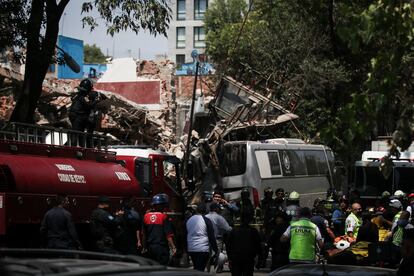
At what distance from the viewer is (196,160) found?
96.6 feet

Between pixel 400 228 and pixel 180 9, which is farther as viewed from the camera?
pixel 180 9

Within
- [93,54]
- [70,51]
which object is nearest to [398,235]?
[70,51]

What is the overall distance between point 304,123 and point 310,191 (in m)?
5.80

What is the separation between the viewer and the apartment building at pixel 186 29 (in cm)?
9438

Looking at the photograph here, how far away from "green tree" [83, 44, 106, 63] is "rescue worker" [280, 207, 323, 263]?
374 feet

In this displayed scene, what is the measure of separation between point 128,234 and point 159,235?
111 cm

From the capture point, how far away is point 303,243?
13.1 meters

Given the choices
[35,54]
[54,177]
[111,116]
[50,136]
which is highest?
[35,54]

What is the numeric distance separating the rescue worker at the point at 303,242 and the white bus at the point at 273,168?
1428 centimetres

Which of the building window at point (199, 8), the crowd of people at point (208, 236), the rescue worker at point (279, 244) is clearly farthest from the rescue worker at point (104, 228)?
the building window at point (199, 8)

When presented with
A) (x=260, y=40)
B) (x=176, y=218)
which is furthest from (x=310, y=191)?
(x=176, y=218)

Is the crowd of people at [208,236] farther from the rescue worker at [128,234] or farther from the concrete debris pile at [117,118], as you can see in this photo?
the concrete debris pile at [117,118]

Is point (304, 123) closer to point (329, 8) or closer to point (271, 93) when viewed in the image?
point (271, 93)

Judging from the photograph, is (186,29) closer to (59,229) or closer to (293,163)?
(293,163)
